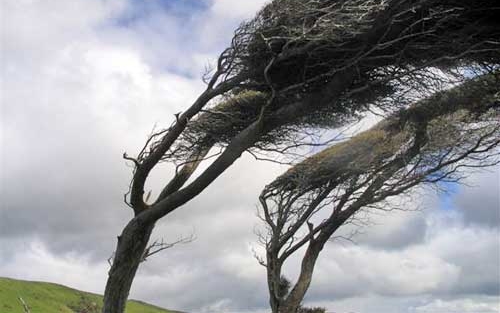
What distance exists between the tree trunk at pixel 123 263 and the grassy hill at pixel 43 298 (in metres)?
38.9

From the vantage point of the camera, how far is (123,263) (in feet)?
27.0

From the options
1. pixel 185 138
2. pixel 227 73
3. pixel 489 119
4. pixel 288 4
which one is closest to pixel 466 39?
pixel 288 4

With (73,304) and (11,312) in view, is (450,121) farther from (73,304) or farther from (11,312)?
(73,304)

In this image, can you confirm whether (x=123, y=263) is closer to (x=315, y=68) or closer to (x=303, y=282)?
(x=315, y=68)

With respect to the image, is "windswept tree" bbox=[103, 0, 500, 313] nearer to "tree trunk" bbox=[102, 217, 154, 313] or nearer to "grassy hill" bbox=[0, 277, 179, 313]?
"tree trunk" bbox=[102, 217, 154, 313]

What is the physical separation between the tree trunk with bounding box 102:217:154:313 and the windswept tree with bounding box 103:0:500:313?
12mm

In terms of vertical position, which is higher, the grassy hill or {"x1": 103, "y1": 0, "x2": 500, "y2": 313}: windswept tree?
the grassy hill

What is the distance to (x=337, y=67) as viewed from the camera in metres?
7.07

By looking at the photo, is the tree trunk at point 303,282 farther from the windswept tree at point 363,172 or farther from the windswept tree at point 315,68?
the windswept tree at point 315,68

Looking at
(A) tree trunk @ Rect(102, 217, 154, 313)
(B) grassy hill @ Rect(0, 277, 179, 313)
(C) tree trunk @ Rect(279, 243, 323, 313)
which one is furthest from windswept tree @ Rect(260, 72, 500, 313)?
(B) grassy hill @ Rect(0, 277, 179, 313)

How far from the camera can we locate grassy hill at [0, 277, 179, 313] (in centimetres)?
4791

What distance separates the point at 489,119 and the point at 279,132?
482 centimetres

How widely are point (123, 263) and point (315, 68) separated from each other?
3.24m

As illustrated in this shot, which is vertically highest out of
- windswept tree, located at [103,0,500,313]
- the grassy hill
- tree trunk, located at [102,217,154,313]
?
the grassy hill
